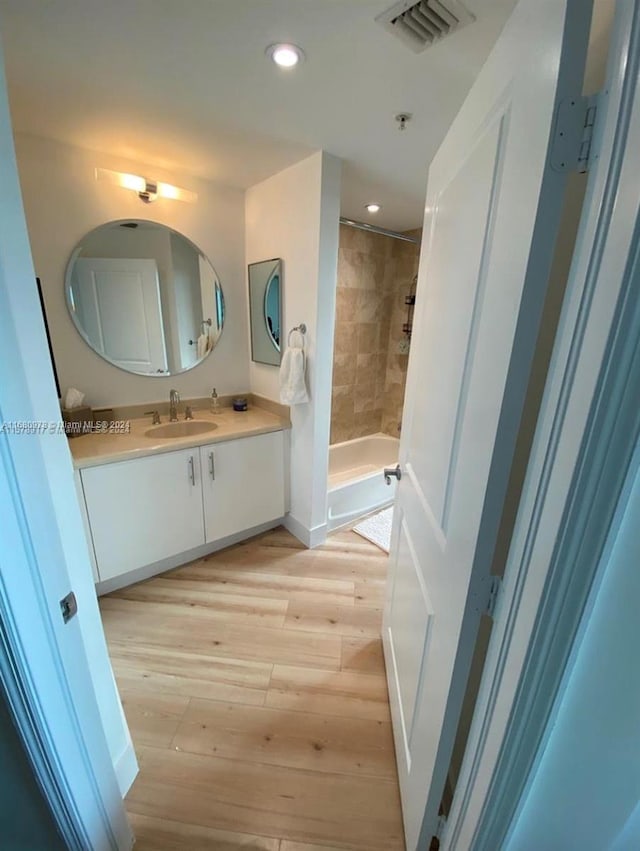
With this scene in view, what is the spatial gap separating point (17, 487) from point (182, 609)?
1572 millimetres

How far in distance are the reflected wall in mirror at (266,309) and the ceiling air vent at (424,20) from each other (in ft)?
4.07

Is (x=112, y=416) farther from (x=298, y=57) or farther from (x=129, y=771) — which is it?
(x=298, y=57)

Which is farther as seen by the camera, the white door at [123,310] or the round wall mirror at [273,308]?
the round wall mirror at [273,308]

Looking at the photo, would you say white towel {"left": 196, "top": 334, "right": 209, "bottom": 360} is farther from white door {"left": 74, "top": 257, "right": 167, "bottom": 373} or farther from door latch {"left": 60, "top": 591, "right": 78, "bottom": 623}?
door latch {"left": 60, "top": 591, "right": 78, "bottom": 623}

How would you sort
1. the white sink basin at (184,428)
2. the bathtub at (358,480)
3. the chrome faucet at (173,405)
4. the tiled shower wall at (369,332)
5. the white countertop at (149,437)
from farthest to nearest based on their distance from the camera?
the tiled shower wall at (369,332)
the bathtub at (358,480)
the chrome faucet at (173,405)
the white sink basin at (184,428)
the white countertop at (149,437)

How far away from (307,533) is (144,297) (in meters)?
1.85

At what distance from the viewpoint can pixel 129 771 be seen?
1154 mm

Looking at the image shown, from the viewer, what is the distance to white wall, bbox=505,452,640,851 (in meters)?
0.52

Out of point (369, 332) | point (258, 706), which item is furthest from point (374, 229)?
point (258, 706)

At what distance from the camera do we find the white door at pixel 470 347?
0.53m

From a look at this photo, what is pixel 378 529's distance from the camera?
2582mm

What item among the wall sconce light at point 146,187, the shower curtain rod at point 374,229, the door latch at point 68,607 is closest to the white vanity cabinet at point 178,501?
the door latch at point 68,607

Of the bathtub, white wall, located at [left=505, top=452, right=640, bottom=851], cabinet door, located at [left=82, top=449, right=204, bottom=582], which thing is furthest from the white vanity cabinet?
white wall, located at [left=505, top=452, right=640, bottom=851]

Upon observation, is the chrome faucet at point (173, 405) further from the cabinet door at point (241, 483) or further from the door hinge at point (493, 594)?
the door hinge at point (493, 594)
